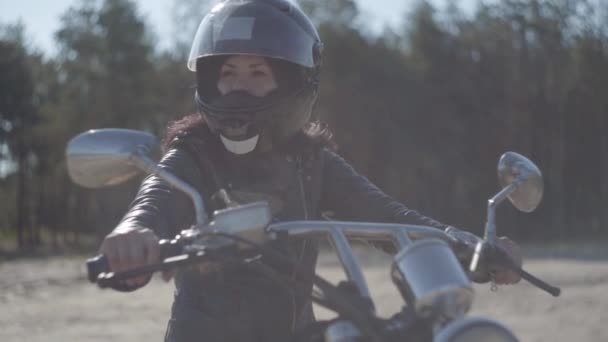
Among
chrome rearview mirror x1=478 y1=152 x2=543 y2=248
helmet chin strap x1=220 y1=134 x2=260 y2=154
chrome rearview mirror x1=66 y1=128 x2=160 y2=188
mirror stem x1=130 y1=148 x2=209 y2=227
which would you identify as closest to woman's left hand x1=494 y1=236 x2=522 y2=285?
chrome rearview mirror x1=478 y1=152 x2=543 y2=248

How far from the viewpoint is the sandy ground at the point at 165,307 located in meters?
8.13

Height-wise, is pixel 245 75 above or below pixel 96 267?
above

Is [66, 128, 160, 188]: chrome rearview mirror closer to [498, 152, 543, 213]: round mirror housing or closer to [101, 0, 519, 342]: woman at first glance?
[101, 0, 519, 342]: woman

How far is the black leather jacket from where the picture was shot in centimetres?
231

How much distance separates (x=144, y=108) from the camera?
2812 cm

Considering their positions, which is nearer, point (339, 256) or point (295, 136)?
point (339, 256)

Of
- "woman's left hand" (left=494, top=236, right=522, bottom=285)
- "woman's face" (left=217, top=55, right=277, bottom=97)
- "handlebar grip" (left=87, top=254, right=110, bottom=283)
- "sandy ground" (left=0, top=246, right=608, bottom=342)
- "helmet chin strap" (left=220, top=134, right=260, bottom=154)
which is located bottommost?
"sandy ground" (left=0, top=246, right=608, bottom=342)

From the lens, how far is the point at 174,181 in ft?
5.66

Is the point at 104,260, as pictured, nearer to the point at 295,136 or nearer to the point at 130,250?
the point at 130,250

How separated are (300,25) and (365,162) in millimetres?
24376

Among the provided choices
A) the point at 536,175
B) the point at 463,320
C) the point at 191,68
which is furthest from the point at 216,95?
the point at 463,320

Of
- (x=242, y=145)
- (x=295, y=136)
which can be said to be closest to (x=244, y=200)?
(x=242, y=145)

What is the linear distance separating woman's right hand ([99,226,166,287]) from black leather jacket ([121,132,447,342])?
33 centimetres

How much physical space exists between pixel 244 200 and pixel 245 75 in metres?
0.38
